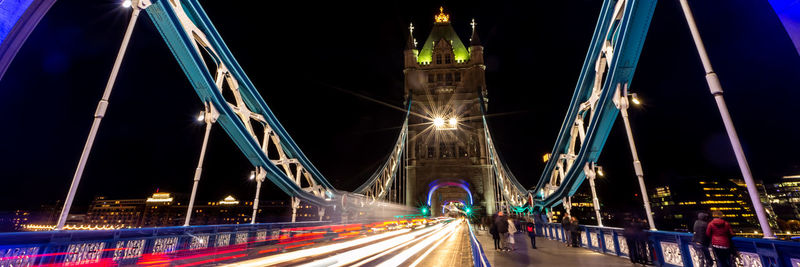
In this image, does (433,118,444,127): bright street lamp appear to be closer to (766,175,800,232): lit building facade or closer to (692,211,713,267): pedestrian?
(692,211,713,267): pedestrian

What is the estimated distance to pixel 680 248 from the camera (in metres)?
6.37

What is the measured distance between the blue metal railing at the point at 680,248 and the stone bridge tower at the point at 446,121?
92.7ft

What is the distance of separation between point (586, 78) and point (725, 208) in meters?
108

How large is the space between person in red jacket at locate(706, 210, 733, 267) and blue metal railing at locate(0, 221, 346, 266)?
1052 cm

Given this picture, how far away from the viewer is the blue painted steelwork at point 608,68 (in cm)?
719

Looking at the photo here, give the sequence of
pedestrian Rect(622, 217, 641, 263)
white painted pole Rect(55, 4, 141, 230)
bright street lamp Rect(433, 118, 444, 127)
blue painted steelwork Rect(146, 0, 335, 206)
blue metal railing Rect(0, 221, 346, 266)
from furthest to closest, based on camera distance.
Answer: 1. bright street lamp Rect(433, 118, 444, 127)
2. blue painted steelwork Rect(146, 0, 335, 206)
3. pedestrian Rect(622, 217, 641, 263)
4. white painted pole Rect(55, 4, 141, 230)
5. blue metal railing Rect(0, 221, 346, 266)

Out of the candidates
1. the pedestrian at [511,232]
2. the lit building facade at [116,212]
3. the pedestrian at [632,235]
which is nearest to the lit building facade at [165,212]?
the lit building facade at [116,212]

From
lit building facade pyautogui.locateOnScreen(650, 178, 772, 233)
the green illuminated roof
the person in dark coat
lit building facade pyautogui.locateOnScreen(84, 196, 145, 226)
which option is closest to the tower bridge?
the person in dark coat

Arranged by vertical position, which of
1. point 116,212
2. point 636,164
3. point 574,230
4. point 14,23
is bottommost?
point 574,230

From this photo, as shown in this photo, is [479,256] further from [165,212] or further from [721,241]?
[165,212]

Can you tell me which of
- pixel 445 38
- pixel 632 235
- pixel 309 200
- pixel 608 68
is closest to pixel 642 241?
pixel 632 235

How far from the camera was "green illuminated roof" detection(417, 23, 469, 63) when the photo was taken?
50.2 meters

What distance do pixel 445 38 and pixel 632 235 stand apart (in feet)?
156

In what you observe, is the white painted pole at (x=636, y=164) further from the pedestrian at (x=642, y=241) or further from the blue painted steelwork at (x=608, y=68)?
the blue painted steelwork at (x=608, y=68)
